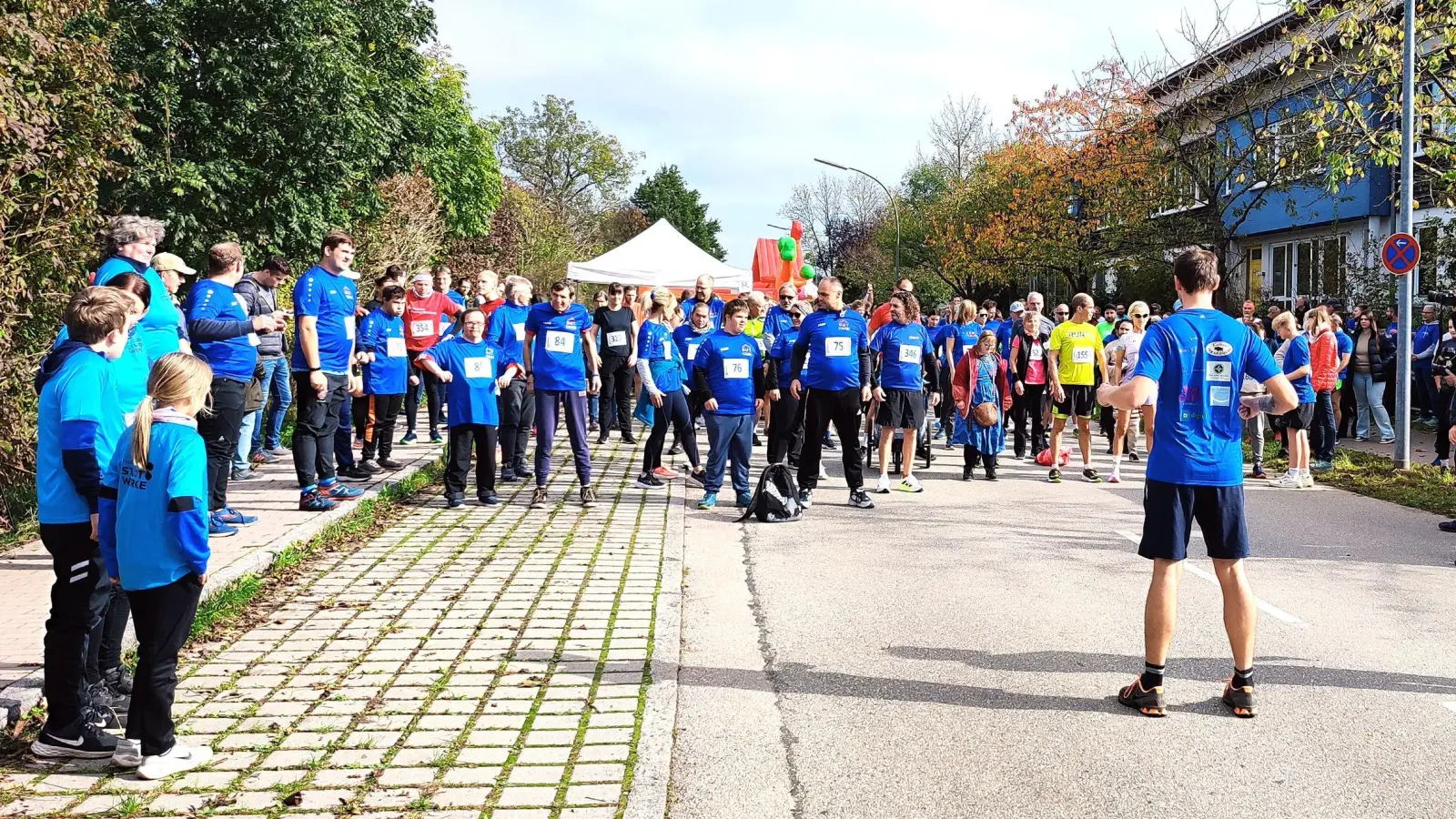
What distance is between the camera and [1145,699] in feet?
16.9

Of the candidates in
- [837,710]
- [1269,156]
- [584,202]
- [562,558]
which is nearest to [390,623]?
[562,558]

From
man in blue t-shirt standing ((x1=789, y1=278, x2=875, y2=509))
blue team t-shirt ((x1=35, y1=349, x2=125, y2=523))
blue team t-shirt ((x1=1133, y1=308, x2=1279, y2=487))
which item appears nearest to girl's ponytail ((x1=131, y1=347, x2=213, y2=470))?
blue team t-shirt ((x1=35, y1=349, x2=125, y2=523))

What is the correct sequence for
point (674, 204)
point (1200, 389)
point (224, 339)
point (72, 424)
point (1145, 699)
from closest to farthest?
point (72, 424) → point (1145, 699) → point (1200, 389) → point (224, 339) → point (674, 204)

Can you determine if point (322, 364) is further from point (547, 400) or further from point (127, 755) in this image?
point (127, 755)

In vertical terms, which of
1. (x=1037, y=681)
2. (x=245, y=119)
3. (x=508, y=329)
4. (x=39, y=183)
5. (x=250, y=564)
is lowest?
(x=1037, y=681)

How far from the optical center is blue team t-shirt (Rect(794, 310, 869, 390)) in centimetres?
1078

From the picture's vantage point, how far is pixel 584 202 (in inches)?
3167

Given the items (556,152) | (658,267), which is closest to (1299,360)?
(658,267)

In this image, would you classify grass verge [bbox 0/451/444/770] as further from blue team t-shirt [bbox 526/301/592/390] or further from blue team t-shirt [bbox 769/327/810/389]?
blue team t-shirt [bbox 769/327/810/389]

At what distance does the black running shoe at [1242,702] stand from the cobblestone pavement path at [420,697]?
2498 mm

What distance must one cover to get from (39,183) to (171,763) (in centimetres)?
640

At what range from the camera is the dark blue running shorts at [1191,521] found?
17.0 feet

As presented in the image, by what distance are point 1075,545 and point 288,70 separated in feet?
73.8

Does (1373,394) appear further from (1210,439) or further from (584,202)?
(584,202)
